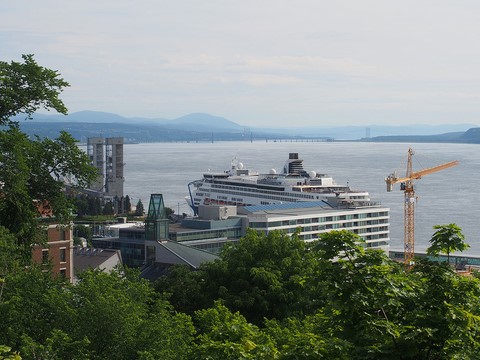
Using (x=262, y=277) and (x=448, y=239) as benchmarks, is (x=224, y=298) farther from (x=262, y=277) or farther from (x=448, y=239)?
(x=448, y=239)

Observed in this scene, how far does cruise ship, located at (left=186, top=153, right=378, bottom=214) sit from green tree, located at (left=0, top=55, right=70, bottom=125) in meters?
51.2

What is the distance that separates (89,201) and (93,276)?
76245mm

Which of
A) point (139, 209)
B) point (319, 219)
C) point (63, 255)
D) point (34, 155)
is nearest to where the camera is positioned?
point (34, 155)

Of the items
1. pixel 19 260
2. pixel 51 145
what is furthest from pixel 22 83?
pixel 19 260

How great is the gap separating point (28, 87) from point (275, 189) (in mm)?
63356

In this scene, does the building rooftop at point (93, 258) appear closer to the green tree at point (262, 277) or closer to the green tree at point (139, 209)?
the green tree at point (262, 277)

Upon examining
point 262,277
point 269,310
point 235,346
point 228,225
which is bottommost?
point 228,225

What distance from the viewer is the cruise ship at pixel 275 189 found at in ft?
235

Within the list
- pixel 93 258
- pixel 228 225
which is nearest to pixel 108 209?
pixel 228 225

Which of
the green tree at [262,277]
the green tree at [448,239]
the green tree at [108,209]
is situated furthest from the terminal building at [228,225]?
the green tree at [108,209]

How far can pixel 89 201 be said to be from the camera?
89688 mm

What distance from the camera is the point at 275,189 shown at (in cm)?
7881

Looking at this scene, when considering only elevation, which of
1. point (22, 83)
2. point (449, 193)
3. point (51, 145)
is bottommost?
point (449, 193)

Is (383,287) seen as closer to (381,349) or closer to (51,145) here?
(381,349)
